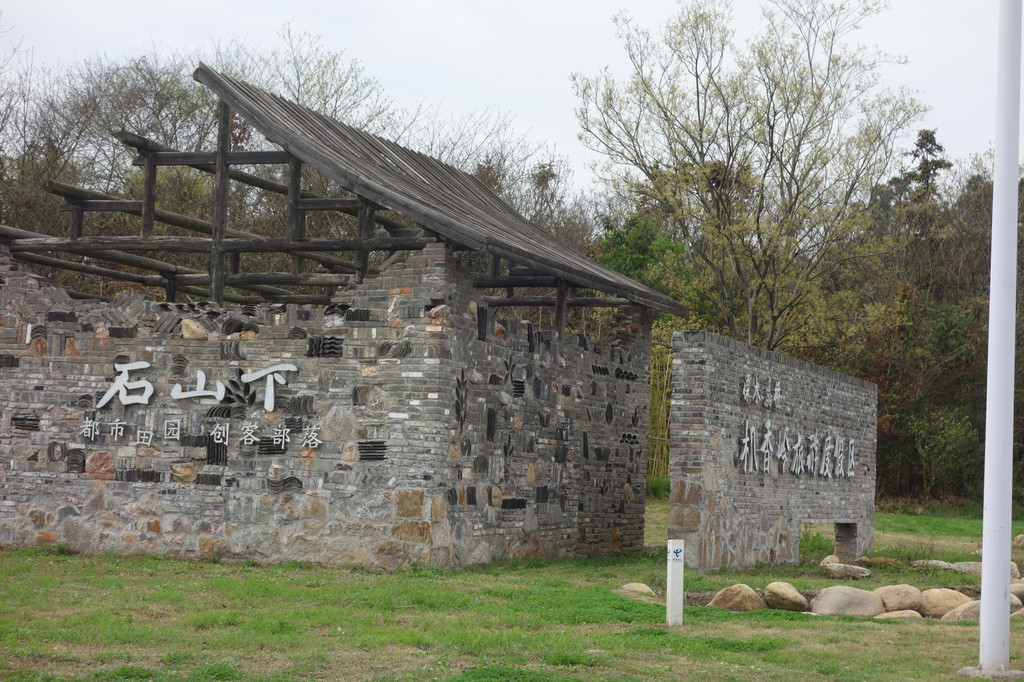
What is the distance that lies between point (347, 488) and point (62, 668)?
546 cm

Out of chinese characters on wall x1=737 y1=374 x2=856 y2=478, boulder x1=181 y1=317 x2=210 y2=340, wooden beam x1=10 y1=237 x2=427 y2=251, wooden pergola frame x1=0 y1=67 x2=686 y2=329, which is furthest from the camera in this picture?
chinese characters on wall x1=737 y1=374 x2=856 y2=478

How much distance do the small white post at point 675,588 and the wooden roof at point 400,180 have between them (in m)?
4.19

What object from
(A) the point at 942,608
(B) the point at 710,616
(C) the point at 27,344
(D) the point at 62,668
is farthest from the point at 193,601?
(A) the point at 942,608

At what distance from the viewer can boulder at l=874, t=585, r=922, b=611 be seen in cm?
1115

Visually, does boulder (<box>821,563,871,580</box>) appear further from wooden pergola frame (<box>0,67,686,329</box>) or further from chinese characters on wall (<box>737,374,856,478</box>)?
wooden pergola frame (<box>0,67,686,329</box>)

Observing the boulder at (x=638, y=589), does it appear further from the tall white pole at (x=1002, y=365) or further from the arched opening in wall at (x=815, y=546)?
the arched opening in wall at (x=815, y=546)

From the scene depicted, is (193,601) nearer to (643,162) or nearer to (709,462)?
(709,462)

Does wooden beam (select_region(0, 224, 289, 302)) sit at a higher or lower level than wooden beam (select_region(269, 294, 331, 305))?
higher

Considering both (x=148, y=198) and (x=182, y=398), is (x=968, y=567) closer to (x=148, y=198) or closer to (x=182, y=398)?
(x=182, y=398)

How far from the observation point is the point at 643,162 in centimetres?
2566

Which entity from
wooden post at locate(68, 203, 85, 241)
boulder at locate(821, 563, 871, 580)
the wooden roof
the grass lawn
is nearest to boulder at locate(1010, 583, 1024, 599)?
the grass lawn

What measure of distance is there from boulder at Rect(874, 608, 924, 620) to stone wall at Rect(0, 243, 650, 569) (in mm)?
4492

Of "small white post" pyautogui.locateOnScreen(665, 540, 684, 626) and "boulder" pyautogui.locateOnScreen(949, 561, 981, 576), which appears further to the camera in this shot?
"boulder" pyautogui.locateOnScreen(949, 561, 981, 576)

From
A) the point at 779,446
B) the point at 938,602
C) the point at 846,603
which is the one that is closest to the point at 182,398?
the point at 846,603
